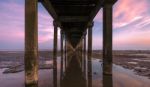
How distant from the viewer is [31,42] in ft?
25.3

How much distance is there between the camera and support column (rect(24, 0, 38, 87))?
7.70 m

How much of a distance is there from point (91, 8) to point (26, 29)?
1048cm

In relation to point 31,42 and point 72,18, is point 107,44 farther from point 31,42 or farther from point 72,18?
point 72,18

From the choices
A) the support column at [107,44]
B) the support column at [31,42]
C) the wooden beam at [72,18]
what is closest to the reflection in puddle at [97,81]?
the support column at [107,44]

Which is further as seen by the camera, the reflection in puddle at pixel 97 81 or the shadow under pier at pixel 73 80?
the reflection in puddle at pixel 97 81

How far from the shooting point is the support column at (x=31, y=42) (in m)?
7.70

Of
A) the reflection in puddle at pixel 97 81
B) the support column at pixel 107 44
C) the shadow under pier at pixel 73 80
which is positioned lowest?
the reflection in puddle at pixel 97 81

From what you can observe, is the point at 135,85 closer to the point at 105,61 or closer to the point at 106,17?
the point at 105,61

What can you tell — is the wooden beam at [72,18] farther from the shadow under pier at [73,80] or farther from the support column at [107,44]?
the support column at [107,44]

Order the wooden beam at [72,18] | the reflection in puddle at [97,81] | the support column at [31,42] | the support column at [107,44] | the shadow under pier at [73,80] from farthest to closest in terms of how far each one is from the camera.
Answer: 1. the wooden beam at [72,18]
2. the support column at [107,44]
3. the reflection in puddle at [97,81]
4. the shadow under pier at [73,80]
5. the support column at [31,42]

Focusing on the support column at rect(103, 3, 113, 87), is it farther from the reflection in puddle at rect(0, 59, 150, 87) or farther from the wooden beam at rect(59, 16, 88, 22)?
the wooden beam at rect(59, 16, 88, 22)

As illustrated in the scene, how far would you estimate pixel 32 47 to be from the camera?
7.77m

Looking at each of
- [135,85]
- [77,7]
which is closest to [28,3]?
[135,85]

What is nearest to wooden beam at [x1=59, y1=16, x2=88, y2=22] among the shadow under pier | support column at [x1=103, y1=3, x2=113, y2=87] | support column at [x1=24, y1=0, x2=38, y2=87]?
the shadow under pier
